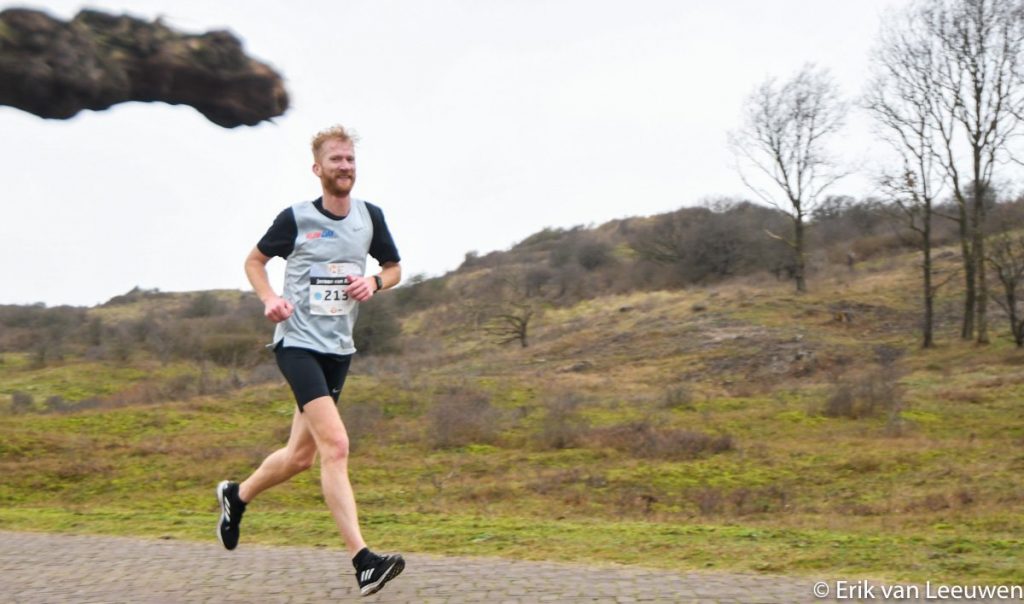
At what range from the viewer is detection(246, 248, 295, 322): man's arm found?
4.95 meters

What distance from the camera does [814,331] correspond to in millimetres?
34625

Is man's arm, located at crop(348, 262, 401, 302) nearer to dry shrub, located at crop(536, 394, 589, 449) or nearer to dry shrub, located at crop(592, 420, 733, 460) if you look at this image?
dry shrub, located at crop(592, 420, 733, 460)

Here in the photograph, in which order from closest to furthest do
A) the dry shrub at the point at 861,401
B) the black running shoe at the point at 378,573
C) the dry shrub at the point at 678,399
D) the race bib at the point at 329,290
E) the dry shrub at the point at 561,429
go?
the black running shoe at the point at 378,573
the race bib at the point at 329,290
the dry shrub at the point at 561,429
the dry shrub at the point at 861,401
the dry shrub at the point at 678,399

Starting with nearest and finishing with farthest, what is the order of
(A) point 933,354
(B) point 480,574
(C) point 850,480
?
(B) point 480,574 → (C) point 850,480 → (A) point 933,354

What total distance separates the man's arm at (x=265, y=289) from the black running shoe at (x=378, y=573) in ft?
4.20

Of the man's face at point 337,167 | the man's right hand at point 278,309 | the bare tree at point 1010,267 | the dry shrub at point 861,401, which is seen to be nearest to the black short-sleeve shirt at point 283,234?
the man's face at point 337,167

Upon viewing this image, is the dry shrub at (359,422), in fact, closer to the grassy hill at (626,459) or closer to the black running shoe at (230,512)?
the grassy hill at (626,459)

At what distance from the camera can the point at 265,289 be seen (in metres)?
5.17

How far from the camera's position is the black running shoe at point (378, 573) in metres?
4.61

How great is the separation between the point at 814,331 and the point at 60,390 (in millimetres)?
25046

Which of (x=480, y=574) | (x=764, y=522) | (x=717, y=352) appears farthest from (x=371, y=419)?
(x=717, y=352)

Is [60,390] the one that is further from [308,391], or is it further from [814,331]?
[308,391]

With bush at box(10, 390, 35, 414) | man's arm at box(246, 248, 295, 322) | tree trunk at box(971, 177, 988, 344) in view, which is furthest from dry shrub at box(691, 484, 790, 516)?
tree trunk at box(971, 177, 988, 344)

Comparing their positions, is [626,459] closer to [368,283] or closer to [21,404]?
[368,283]
